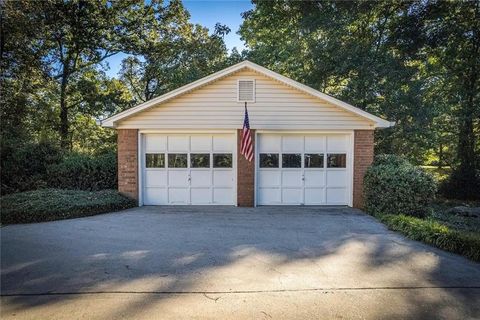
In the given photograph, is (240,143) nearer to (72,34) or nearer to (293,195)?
(293,195)

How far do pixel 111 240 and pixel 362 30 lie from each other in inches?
705

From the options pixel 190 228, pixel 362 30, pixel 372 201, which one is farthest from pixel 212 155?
pixel 362 30

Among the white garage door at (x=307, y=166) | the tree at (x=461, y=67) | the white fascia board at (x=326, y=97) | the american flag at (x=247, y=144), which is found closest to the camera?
the american flag at (x=247, y=144)

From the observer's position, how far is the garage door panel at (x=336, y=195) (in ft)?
35.4

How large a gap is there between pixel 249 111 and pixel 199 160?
2553 mm

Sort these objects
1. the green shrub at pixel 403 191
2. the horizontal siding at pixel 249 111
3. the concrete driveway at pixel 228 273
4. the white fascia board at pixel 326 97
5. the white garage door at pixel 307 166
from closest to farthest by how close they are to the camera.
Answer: the concrete driveway at pixel 228 273 < the green shrub at pixel 403 191 < the white fascia board at pixel 326 97 < the horizontal siding at pixel 249 111 < the white garage door at pixel 307 166

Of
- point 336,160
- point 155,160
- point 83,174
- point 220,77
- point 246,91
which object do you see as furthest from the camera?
point 83,174

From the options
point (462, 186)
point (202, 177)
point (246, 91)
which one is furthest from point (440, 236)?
point (462, 186)

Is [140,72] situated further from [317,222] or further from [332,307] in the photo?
[332,307]

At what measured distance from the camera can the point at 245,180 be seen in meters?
10.6

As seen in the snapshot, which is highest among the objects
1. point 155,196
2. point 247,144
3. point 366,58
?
point 366,58

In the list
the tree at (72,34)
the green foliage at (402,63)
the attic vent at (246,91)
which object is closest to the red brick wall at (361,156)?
the attic vent at (246,91)

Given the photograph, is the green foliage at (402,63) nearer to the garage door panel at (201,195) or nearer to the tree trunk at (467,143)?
the tree trunk at (467,143)

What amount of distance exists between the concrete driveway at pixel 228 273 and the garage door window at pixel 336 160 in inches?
123
